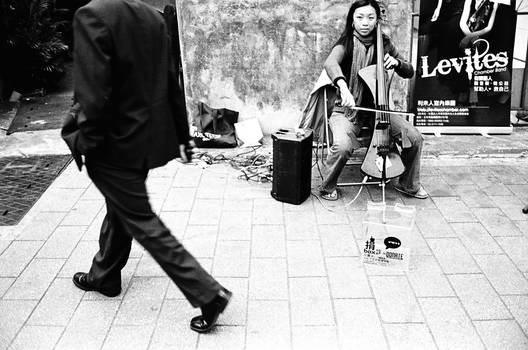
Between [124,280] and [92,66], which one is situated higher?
[92,66]

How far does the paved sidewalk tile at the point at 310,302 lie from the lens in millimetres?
3176

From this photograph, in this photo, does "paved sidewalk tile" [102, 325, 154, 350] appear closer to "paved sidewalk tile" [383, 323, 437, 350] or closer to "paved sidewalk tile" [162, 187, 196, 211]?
"paved sidewalk tile" [383, 323, 437, 350]

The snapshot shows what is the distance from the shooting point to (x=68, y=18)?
32.1 feet

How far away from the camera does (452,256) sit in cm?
383

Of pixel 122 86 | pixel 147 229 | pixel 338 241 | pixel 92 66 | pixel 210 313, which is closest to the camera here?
pixel 92 66

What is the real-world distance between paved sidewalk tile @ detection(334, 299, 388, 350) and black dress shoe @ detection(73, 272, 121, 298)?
55.6 inches

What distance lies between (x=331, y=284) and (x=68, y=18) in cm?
828

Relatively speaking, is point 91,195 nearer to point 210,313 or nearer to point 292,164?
point 292,164

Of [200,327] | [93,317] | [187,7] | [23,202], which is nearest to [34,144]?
[23,202]

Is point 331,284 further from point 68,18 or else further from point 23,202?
point 68,18

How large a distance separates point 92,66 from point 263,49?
12.0ft

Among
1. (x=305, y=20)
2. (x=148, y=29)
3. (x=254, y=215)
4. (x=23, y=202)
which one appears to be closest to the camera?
(x=148, y=29)

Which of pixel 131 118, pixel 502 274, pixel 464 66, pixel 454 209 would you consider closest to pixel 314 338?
pixel 502 274

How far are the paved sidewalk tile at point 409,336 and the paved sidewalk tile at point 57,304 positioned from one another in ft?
6.30
